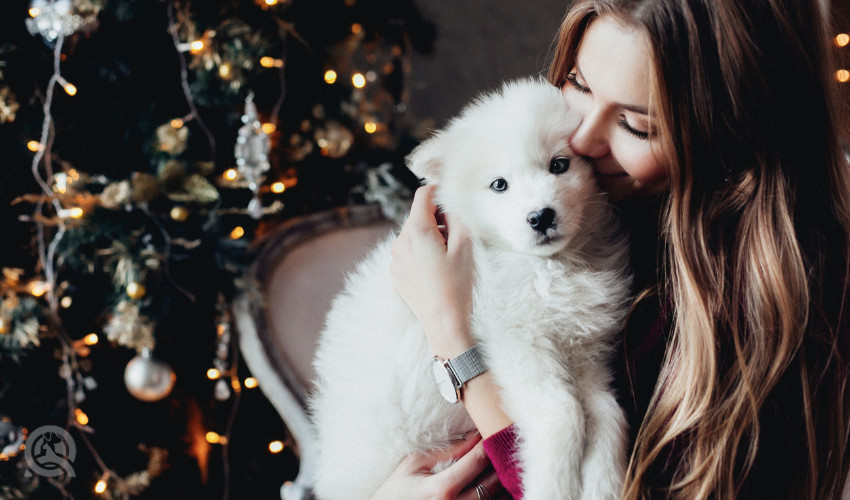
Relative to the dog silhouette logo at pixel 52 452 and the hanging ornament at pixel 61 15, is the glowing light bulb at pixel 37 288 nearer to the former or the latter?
the dog silhouette logo at pixel 52 452

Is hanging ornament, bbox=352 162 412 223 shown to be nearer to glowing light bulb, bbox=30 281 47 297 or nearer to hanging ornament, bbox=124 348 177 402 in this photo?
hanging ornament, bbox=124 348 177 402

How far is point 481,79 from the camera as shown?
3.05 metres

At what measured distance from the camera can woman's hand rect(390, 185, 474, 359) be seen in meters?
1.05

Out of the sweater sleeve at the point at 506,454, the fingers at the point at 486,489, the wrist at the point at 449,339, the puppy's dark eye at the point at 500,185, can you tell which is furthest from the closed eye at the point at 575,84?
the fingers at the point at 486,489

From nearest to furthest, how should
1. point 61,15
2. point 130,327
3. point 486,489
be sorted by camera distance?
point 486,489
point 61,15
point 130,327

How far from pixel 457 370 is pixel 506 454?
17 cm

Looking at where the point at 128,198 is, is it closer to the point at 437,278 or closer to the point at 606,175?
the point at 437,278

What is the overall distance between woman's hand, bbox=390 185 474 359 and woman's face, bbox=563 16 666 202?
0.32 m

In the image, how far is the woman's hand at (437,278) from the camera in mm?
1052

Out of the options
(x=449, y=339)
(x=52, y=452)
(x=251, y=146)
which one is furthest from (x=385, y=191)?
(x=52, y=452)

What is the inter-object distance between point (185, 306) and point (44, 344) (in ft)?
1.59

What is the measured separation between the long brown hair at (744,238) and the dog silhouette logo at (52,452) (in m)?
1.95

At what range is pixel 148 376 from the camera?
6.08 feet

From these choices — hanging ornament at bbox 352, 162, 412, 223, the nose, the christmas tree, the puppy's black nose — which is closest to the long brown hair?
the nose
